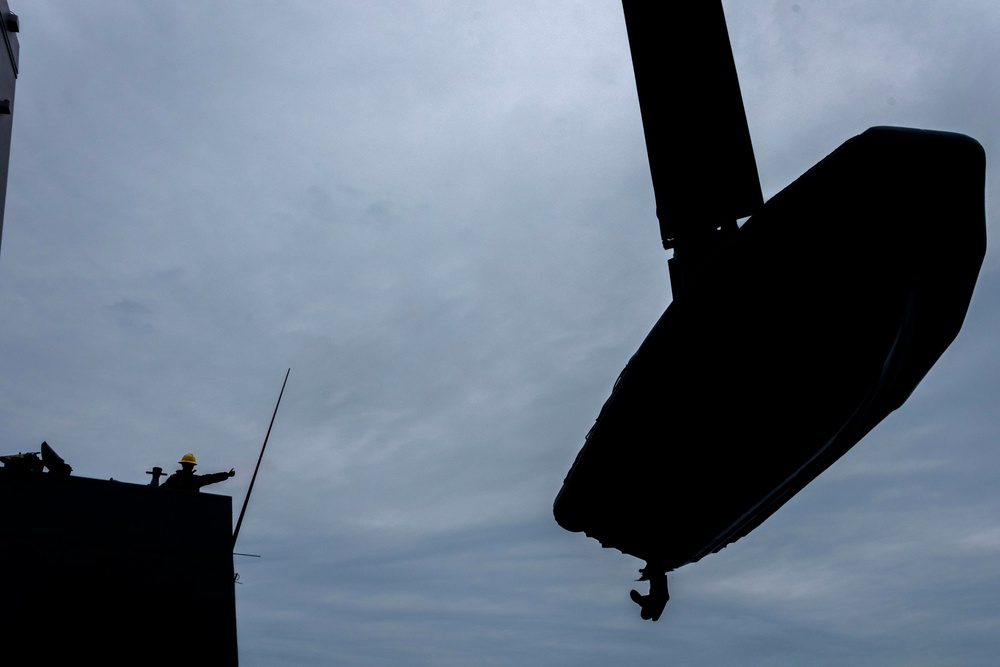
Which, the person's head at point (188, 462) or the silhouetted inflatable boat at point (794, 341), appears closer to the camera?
the silhouetted inflatable boat at point (794, 341)

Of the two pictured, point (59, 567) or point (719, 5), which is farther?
point (59, 567)

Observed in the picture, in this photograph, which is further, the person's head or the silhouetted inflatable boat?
the person's head

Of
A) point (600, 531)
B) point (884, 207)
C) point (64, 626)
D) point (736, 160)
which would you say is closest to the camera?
point (884, 207)

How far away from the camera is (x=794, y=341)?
4090 millimetres

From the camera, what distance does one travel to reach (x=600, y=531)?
5344 mm

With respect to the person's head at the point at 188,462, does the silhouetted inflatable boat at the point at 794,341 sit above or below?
below

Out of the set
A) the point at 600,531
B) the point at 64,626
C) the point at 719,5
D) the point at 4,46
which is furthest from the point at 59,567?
the point at 719,5

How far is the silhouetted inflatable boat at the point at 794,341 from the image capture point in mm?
3301

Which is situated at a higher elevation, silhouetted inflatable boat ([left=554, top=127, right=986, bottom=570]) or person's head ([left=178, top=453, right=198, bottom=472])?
person's head ([left=178, top=453, right=198, bottom=472])

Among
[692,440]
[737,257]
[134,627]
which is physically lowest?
[134,627]

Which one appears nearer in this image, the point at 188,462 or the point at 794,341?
the point at 794,341

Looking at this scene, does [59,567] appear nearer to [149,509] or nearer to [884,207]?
[149,509]

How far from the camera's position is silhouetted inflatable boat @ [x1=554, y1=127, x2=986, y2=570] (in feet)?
10.8

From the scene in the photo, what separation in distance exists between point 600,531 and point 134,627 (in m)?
8.29
